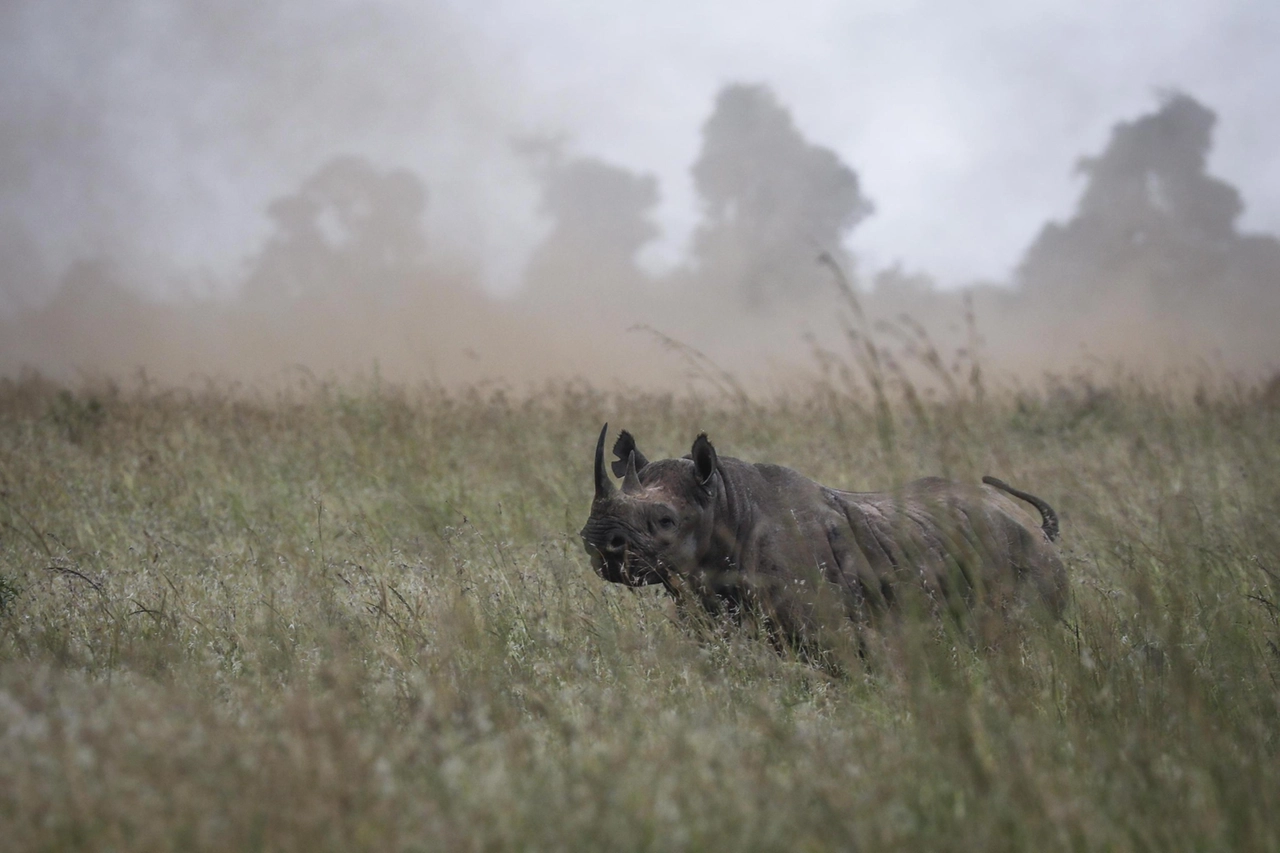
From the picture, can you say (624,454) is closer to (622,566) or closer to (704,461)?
(704,461)

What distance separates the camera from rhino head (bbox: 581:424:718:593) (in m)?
4.43

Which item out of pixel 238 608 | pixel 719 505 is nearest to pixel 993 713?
pixel 719 505

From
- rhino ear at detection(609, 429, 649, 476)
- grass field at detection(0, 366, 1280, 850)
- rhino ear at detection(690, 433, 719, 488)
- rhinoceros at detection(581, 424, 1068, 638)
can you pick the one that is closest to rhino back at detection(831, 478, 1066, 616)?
rhinoceros at detection(581, 424, 1068, 638)

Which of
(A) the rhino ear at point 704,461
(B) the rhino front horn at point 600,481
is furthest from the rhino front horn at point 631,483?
(A) the rhino ear at point 704,461

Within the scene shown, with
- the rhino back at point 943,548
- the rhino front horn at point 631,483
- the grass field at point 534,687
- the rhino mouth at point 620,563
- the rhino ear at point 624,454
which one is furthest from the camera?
the rhino ear at point 624,454

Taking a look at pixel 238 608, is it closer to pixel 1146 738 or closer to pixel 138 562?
pixel 138 562

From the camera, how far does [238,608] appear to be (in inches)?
209

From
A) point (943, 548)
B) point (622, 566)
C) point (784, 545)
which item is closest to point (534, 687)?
point (622, 566)

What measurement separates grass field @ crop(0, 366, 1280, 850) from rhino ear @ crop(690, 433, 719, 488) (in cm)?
66

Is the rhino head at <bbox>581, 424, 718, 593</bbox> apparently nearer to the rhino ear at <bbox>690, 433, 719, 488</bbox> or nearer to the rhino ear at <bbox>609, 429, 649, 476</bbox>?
the rhino ear at <bbox>690, 433, 719, 488</bbox>

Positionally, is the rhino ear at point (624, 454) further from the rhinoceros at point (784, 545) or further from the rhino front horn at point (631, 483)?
the rhino front horn at point (631, 483)

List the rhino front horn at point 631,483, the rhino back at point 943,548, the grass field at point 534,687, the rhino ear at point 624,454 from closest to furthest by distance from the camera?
the grass field at point 534,687, the rhino front horn at point 631,483, the rhino back at point 943,548, the rhino ear at point 624,454

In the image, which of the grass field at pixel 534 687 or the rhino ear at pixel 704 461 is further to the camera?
the rhino ear at pixel 704 461

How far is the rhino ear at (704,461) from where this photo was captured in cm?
469
